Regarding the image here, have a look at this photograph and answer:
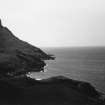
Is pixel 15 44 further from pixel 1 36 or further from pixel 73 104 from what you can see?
pixel 73 104

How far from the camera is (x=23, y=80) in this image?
4300cm

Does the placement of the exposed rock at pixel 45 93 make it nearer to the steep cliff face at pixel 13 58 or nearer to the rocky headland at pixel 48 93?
the rocky headland at pixel 48 93

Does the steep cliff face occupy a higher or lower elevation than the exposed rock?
higher

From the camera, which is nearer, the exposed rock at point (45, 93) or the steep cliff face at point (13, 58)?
the exposed rock at point (45, 93)

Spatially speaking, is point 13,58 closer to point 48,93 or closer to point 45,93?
point 45,93

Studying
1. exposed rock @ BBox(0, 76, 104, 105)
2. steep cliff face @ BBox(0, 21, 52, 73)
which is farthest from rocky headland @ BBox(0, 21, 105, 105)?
steep cliff face @ BBox(0, 21, 52, 73)

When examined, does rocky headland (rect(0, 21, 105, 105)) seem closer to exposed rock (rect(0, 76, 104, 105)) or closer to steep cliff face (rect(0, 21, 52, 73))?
exposed rock (rect(0, 76, 104, 105))

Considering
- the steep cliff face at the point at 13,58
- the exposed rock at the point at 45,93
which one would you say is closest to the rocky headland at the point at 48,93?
the exposed rock at the point at 45,93

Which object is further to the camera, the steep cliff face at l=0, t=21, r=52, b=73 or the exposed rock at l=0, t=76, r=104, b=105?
the steep cliff face at l=0, t=21, r=52, b=73

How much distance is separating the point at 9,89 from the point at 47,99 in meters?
7.13

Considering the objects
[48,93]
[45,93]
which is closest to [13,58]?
[45,93]

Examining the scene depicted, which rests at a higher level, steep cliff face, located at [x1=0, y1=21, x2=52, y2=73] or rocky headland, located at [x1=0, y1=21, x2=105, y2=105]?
steep cliff face, located at [x1=0, y1=21, x2=52, y2=73]

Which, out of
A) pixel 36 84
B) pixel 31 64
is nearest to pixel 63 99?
pixel 36 84

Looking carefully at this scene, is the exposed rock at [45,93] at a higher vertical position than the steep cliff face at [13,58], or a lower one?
lower
